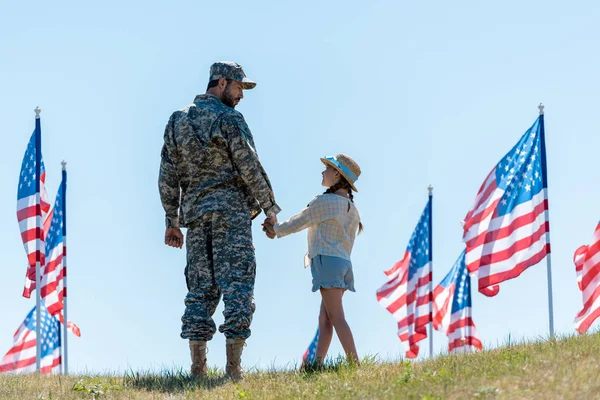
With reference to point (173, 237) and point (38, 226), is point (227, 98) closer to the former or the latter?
point (173, 237)

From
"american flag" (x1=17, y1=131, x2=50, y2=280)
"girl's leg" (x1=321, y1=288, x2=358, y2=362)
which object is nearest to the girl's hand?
"girl's leg" (x1=321, y1=288, x2=358, y2=362)

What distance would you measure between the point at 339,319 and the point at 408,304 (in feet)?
48.4

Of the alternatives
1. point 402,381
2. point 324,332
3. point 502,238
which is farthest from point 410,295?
point 402,381

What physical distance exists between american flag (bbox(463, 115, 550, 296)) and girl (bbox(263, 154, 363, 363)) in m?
7.16

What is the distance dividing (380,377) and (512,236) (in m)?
8.46

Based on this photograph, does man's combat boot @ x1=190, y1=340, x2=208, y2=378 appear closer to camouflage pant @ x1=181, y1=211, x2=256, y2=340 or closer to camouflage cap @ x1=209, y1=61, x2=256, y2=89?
camouflage pant @ x1=181, y1=211, x2=256, y2=340

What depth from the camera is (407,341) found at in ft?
80.9

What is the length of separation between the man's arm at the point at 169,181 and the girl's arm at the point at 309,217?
38.0 inches

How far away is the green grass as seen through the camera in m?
8.06

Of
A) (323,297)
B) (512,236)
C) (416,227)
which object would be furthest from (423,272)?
(323,297)

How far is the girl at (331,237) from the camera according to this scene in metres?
10.1

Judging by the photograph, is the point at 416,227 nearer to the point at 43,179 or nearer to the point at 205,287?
the point at 43,179

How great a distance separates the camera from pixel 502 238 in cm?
1716

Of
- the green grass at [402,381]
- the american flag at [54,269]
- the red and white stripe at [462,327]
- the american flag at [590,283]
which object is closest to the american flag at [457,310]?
the red and white stripe at [462,327]
